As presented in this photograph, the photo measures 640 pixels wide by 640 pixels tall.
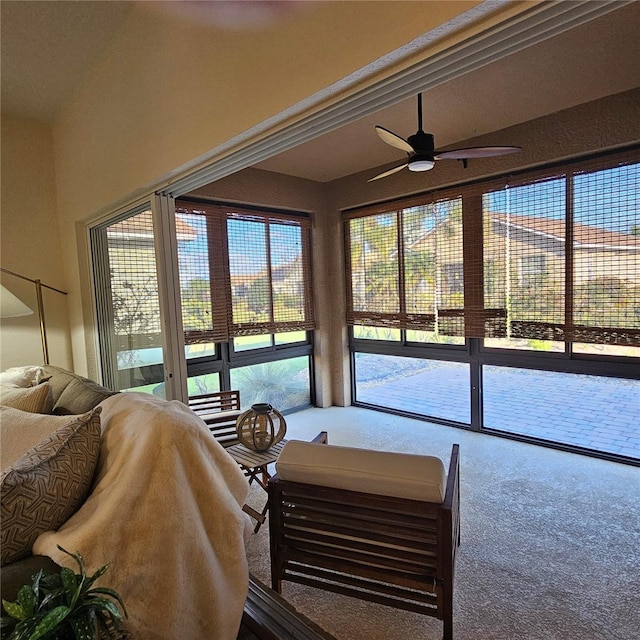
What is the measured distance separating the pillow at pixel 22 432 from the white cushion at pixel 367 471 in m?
0.91

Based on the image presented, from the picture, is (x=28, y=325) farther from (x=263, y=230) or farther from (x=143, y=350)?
(x=263, y=230)

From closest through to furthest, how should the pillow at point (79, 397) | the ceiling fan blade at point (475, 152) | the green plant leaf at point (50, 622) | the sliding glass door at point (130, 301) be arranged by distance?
the green plant leaf at point (50, 622), the pillow at point (79, 397), the ceiling fan blade at point (475, 152), the sliding glass door at point (130, 301)

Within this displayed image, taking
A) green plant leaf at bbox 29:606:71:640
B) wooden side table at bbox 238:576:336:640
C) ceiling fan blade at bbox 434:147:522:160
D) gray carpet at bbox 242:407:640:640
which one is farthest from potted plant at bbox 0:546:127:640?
ceiling fan blade at bbox 434:147:522:160

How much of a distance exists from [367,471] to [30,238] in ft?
12.0

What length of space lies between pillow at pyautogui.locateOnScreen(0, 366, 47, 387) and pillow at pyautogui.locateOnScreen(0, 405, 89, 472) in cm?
94

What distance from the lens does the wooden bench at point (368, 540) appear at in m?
1.52

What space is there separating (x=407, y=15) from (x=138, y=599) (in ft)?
5.87

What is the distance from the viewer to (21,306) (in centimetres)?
301

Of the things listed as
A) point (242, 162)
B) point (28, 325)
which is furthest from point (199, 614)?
point (28, 325)

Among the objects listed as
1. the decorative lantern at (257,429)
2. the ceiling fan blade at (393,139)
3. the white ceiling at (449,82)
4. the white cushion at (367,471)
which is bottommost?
the decorative lantern at (257,429)

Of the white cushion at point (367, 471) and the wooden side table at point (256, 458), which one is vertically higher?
the white cushion at point (367, 471)

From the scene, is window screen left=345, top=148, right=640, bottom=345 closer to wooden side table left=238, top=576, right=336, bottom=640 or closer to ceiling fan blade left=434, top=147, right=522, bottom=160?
ceiling fan blade left=434, top=147, right=522, bottom=160

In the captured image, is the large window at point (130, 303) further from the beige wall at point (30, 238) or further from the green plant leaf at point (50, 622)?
the green plant leaf at point (50, 622)

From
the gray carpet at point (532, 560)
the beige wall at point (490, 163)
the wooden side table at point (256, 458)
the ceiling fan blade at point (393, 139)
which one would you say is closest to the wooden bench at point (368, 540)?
the gray carpet at point (532, 560)
